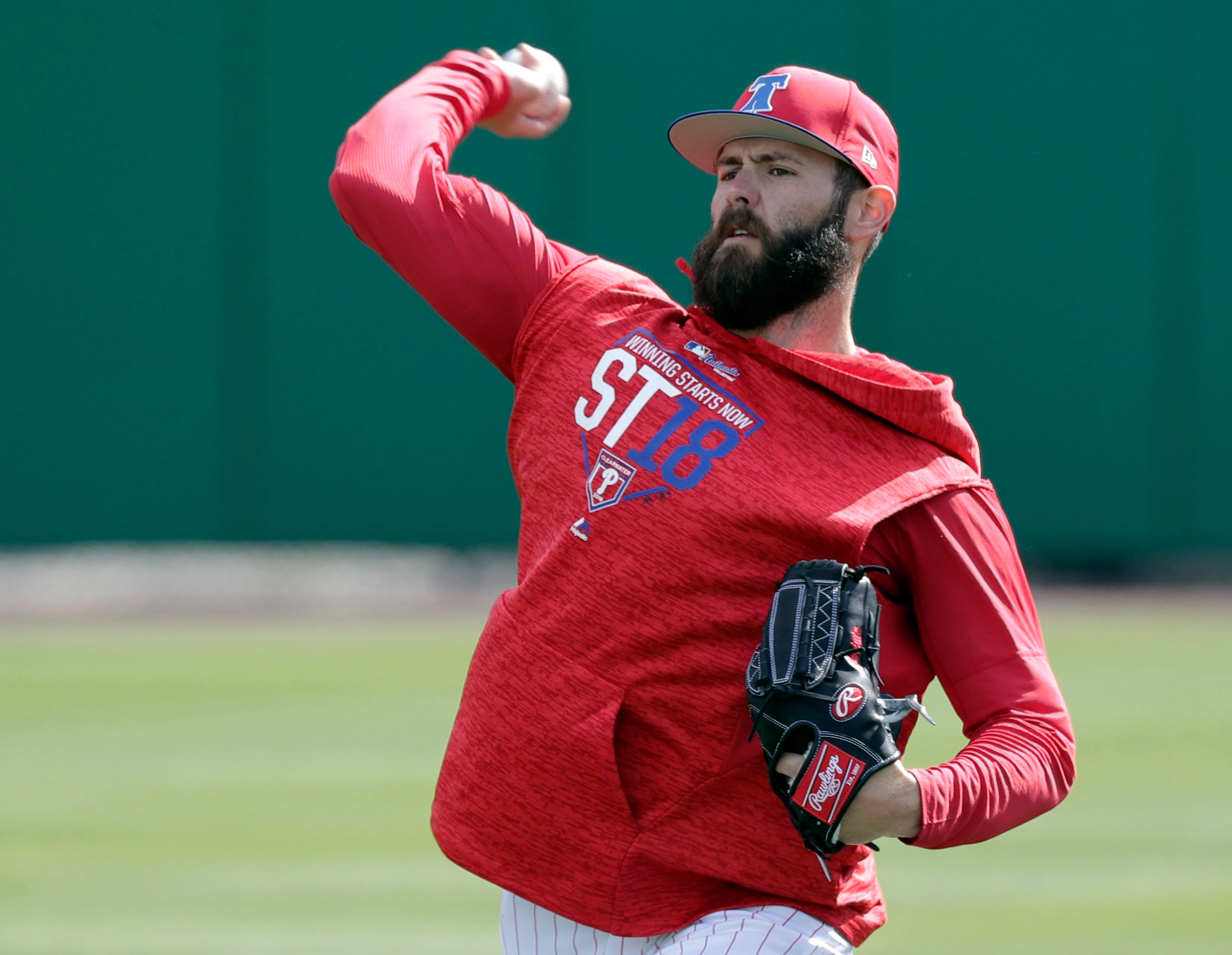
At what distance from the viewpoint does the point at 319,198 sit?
56.0 feet

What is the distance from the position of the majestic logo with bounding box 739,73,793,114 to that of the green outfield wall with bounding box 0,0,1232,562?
13.2m

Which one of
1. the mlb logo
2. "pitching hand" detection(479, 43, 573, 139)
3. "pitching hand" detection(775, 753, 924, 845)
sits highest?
"pitching hand" detection(479, 43, 573, 139)

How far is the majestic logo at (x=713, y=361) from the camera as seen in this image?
3.07 meters

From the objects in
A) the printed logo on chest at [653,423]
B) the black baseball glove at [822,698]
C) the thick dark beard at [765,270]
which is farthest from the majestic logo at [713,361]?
the black baseball glove at [822,698]

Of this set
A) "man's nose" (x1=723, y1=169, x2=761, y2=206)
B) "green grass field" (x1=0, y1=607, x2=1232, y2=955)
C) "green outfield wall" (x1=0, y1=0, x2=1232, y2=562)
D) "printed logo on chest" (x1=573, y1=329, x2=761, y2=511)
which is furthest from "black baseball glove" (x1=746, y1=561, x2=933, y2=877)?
"green outfield wall" (x1=0, y1=0, x2=1232, y2=562)

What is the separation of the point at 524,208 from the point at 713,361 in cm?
1438

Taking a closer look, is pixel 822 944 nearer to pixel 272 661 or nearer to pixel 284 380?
pixel 272 661

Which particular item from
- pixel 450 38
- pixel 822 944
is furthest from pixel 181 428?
pixel 822 944

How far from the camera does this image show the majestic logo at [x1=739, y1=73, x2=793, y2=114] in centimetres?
325

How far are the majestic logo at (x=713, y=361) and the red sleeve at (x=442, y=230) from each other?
13.3 inches

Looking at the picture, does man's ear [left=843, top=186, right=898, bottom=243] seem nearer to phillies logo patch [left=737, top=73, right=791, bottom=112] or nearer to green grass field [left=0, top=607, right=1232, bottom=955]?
phillies logo patch [left=737, top=73, right=791, bottom=112]

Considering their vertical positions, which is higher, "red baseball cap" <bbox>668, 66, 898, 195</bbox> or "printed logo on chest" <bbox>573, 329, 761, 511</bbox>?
"red baseball cap" <bbox>668, 66, 898, 195</bbox>

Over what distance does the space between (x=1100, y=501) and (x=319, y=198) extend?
843 cm

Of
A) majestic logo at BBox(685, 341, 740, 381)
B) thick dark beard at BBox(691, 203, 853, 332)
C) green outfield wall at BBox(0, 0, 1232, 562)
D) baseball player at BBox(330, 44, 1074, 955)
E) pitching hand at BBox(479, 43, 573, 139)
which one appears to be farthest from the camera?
green outfield wall at BBox(0, 0, 1232, 562)
